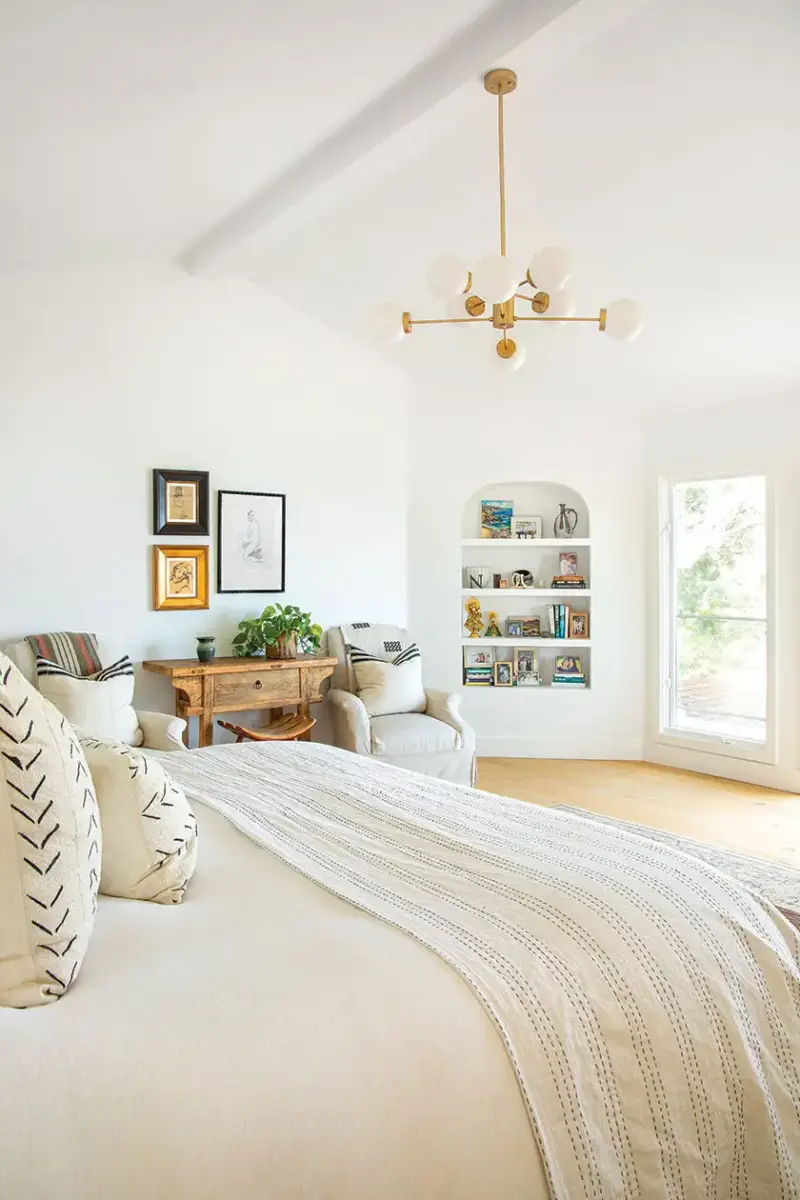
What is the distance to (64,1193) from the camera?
3.04ft

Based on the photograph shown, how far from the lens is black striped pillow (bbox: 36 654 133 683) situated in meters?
4.08

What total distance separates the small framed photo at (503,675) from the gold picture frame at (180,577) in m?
2.16

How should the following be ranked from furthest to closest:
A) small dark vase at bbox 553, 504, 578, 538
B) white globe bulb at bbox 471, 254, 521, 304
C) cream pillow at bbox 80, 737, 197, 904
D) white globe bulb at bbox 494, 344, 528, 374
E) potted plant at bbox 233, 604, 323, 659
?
1. small dark vase at bbox 553, 504, 578, 538
2. potted plant at bbox 233, 604, 323, 659
3. white globe bulb at bbox 494, 344, 528, 374
4. white globe bulb at bbox 471, 254, 521, 304
5. cream pillow at bbox 80, 737, 197, 904

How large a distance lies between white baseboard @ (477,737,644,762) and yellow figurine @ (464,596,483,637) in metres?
0.76

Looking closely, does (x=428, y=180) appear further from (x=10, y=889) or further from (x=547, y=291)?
(x=10, y=889)

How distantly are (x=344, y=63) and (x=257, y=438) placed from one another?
2540 mm

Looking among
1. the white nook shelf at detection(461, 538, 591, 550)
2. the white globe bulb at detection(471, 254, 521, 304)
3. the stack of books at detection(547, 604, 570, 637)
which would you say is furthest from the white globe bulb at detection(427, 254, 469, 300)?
the stack of books at detection(547, 604, 570, 637)

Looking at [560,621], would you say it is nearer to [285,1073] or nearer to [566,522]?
[566,522]

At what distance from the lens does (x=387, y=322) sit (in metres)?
3.25

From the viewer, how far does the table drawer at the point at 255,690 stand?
4.66 metres

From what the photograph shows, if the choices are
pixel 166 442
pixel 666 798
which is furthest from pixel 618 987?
pixel 166 442

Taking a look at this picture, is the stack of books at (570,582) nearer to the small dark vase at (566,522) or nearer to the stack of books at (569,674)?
the small dark vase at (566,522)

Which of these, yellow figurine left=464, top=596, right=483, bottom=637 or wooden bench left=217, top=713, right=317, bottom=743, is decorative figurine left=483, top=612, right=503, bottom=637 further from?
wooden bench left=217, top=713, right=317, bottom=743

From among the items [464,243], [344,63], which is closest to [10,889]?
[344,63]
